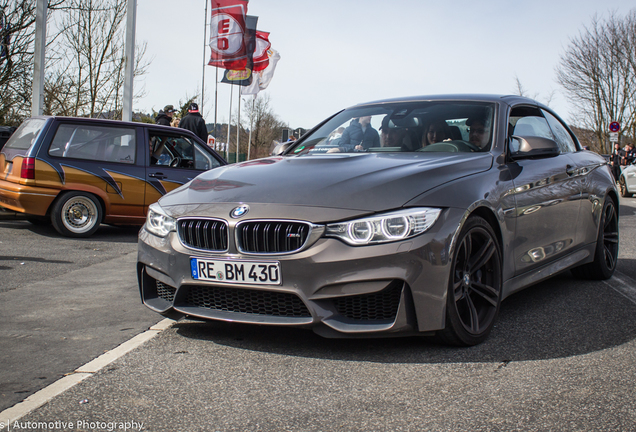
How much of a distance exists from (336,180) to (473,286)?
100cm

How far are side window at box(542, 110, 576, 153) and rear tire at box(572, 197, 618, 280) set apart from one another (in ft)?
2.09

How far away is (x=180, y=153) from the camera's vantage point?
382 inches

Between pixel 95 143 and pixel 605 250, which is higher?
pixel 95 143

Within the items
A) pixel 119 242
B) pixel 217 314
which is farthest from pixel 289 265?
pixel 119 242

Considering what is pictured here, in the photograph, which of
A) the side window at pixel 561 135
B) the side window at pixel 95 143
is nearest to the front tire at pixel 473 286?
the side window at pixel 561 135

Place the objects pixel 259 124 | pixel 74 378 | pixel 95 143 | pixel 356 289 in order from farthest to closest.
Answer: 1. pixel 259 124
2. pixel 95 143
3. pixel 356 289
4. pixel 74 378

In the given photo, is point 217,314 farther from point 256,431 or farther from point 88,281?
point 88,281

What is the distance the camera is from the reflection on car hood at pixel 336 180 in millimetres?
3344

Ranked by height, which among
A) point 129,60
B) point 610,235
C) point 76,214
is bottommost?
point 76,214

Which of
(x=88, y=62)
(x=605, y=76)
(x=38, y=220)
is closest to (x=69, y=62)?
(x=88, y=62)

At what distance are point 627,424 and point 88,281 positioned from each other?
448 cm

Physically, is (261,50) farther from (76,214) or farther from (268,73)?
(76,214)

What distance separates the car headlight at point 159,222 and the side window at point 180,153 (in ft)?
18.7

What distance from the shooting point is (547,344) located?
3.64 m
